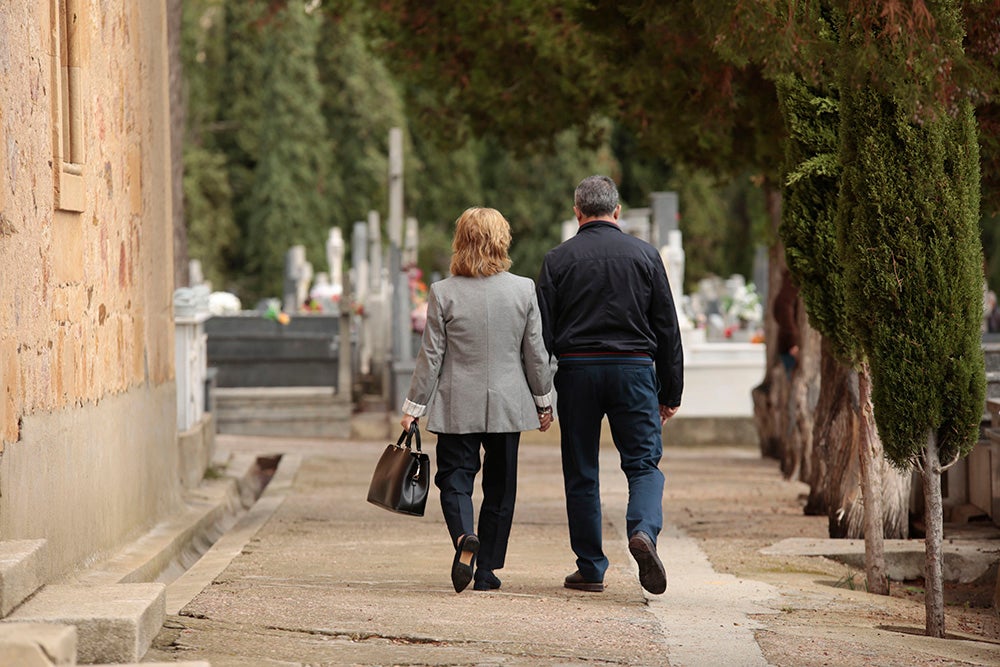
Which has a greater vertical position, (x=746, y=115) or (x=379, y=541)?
(x=746, y=115)

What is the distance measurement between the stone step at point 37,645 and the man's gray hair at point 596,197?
3.52 metres

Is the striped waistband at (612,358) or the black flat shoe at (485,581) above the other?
the striped waistband at (612,358)

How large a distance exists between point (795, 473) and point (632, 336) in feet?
25.7

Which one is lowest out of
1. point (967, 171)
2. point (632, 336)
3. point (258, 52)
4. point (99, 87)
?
point (632, 336)

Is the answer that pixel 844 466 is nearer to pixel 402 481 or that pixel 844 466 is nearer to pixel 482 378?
pixel 482 378

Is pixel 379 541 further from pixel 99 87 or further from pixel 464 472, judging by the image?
pixel 99 87

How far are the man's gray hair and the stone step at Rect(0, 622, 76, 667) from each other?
352cm

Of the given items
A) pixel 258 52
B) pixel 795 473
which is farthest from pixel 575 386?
pixel 258 52

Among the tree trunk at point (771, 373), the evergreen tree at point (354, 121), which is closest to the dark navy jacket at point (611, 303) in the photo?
the tree trunk at point (771, 373)

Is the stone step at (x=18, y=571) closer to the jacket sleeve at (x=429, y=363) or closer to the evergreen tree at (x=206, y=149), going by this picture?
the jacket sleeve at (x=429, y=363)

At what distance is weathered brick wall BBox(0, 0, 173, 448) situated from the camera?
21.3 ft

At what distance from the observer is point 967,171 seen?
7.21 metres

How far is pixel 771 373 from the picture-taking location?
1644 centimetres

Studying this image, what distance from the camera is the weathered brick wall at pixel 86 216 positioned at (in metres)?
6.50
